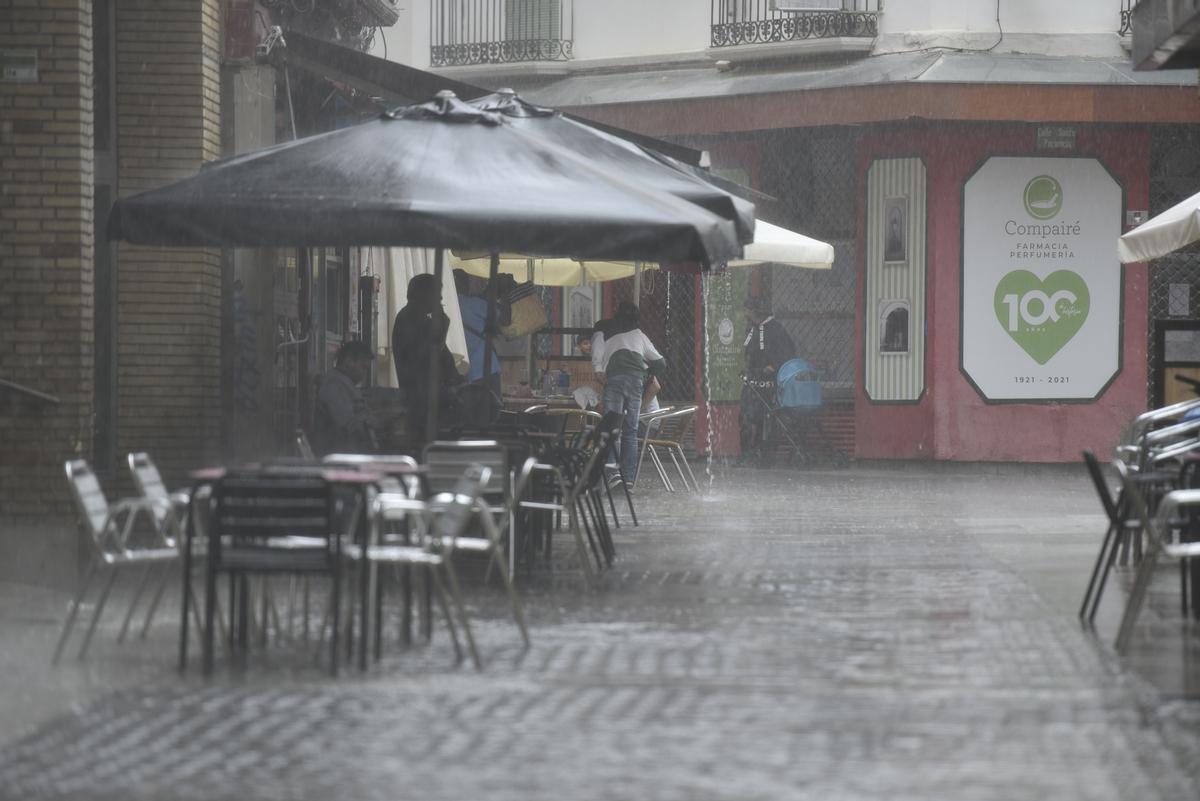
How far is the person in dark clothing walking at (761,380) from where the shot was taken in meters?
23.5

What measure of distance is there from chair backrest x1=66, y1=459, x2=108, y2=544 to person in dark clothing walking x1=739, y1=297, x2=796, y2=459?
1545 cm

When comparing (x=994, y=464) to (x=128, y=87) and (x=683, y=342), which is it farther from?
(x=128, y=87)

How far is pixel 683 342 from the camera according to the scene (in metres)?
25.4

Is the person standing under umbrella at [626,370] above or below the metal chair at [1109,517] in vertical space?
above

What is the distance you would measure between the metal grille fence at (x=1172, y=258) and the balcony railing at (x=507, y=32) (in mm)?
7876

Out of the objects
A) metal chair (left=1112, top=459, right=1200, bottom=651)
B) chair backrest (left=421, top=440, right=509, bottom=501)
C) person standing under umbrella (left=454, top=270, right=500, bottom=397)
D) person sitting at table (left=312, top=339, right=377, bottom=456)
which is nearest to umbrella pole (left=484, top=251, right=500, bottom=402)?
person sitting at table (left=312, top=339, right=377, bottom=456)

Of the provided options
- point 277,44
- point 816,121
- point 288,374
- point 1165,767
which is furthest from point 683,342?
point 1165,767

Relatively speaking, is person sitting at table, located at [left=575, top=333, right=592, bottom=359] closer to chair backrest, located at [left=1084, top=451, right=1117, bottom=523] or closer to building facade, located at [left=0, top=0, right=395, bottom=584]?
building facade, located at [left=0, top=0, right=395, bottom=584]

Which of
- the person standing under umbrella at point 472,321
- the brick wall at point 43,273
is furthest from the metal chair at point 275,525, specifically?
the person standing under umbrella at point 472,321

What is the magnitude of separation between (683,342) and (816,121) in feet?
12.2

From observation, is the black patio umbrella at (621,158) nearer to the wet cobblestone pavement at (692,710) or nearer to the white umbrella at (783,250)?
the wet cobblestone pavement at (692,710)

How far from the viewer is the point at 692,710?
6.98 m

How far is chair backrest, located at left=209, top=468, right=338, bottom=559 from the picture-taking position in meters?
7.66

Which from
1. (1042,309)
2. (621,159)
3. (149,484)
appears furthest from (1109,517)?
(1042,309)
